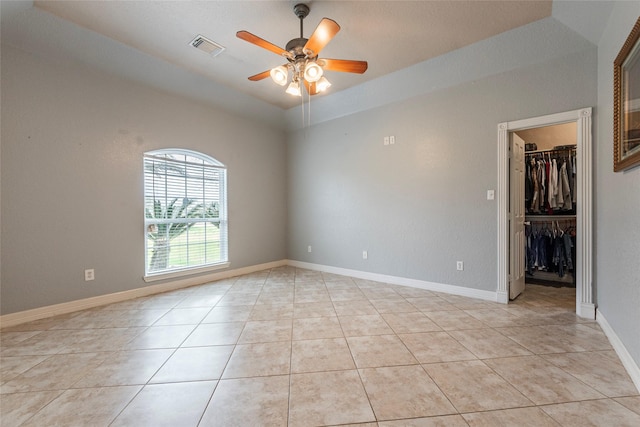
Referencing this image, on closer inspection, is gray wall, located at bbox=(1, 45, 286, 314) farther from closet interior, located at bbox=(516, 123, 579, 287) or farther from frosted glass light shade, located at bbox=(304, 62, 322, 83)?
closet interior, located at bbox=(516, 123, 579, 287)

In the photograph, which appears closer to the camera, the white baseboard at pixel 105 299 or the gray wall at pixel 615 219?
the gray wall at pixel 615 219

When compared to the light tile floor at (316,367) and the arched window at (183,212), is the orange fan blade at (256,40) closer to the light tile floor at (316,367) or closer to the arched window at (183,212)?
the arched window at (183,212)

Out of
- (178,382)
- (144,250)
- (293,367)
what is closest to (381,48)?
(293,367)

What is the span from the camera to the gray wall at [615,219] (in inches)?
66.6

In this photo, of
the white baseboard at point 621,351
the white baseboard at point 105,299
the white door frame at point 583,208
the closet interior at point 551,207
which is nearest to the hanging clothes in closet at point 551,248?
the closet interior at point 551,207

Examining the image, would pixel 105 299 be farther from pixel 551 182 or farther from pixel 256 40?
pixel 551 182

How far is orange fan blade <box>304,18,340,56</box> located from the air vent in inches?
50.1

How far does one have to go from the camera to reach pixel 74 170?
9.39ft

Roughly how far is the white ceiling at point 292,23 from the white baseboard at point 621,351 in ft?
9.07

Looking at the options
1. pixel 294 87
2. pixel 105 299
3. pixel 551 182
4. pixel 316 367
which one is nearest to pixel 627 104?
pixel 551 182

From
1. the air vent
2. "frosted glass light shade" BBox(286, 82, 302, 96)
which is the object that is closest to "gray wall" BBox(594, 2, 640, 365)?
"frosted glass light shade" BBox(286, 82, 302, 96)

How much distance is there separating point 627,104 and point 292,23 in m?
2.74

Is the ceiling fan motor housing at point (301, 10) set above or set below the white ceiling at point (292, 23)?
below

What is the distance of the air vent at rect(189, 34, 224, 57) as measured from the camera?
2743mm
